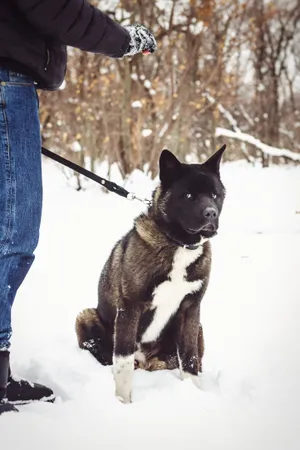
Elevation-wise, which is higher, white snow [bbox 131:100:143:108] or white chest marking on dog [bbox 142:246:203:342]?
white snow [bbox 131:100:143:108]

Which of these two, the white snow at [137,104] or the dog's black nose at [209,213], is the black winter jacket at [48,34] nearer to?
the dog's black nose at [209,213]

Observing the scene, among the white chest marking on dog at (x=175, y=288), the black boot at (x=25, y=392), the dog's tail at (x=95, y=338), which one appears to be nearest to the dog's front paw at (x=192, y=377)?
the white chest marking on dog at (x=175, y=288)

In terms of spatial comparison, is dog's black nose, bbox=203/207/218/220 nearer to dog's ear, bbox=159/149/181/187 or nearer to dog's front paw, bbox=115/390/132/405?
dog's ear, bbox=159/149/181/187

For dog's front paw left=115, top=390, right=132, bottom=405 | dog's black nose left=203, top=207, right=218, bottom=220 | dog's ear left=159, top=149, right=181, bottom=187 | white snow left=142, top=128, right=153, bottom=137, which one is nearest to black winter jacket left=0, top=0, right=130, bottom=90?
dog's ear left=159, top=149, right=181, bottom=187

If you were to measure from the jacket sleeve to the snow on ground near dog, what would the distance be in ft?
4.53

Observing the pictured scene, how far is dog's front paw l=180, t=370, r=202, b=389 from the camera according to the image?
82.4 inches

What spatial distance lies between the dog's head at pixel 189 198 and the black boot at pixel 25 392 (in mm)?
949

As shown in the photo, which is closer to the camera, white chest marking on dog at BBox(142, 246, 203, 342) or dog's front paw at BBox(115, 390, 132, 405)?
dog's front paw at BBox(115, 390, 132, 405)

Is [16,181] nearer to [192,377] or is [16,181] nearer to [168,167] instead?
[168,167]

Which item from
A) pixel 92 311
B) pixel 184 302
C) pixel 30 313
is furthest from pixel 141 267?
pixel 30 313

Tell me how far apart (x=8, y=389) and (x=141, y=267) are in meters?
0.79

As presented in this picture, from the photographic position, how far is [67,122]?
7.98 m

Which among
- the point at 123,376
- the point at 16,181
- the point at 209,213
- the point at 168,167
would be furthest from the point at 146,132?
the point at 16,181

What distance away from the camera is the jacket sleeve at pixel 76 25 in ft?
4.42
